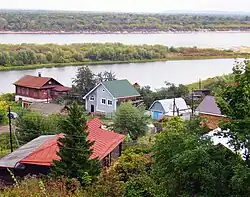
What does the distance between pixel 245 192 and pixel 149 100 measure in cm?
1593

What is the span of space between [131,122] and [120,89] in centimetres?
655

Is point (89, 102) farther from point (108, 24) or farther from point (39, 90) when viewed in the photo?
point (108, 24)

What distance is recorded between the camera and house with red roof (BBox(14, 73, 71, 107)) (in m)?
22.9

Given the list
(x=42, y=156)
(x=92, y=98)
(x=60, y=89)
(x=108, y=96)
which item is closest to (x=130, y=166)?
(x=42, y=156)

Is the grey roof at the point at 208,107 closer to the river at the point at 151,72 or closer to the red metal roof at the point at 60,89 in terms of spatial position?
the red metal roof at the point at 60,89

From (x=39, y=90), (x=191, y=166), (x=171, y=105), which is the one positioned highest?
(x=191, y=166)

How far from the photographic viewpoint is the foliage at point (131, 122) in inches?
544

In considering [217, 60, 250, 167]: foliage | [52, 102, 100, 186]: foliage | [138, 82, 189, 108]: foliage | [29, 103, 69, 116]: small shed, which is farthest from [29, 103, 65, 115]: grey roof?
[217, 60, 250, 167]: foliage

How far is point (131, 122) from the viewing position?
45.5 ft

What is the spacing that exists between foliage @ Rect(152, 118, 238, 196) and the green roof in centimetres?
1384

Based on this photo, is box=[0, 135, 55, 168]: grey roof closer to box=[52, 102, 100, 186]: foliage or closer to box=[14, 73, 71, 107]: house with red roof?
box=[52, 102, 100, 186]: foliage

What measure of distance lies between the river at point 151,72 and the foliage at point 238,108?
21136mm

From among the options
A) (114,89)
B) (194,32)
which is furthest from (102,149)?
(194,32)

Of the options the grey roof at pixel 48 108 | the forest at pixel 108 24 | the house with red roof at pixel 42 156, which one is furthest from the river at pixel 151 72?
the forest at pixel 108 24
